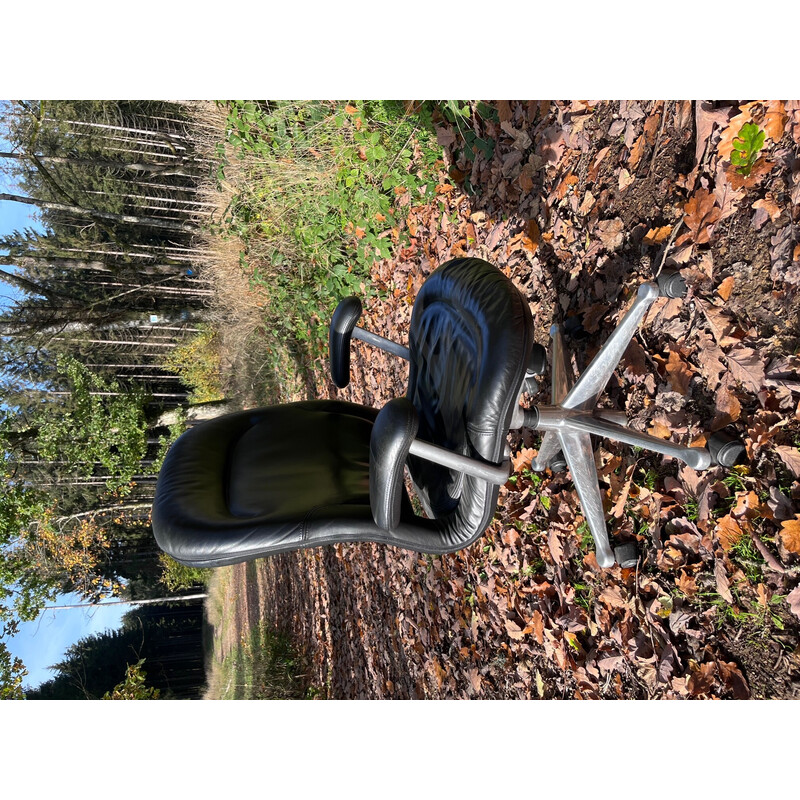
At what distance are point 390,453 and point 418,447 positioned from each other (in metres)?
0.08

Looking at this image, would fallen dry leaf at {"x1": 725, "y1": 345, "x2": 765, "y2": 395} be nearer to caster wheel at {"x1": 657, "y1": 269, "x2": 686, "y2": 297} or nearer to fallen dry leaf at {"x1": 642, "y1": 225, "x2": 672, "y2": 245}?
caster wheel at {"x1": 657, "y1": 269, "x2": 686, "y2": 297}

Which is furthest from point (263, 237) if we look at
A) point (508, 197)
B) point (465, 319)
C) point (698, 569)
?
point (698, 569)

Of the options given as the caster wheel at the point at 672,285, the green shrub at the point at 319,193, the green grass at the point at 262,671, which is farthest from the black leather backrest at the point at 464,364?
the green grass at the point at 262,671

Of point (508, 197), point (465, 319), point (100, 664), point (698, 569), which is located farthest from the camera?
point (100, 664)

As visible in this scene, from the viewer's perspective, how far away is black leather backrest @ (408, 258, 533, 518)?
0.79 m

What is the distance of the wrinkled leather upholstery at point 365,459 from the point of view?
81 centimetres

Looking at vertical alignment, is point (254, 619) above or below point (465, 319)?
below

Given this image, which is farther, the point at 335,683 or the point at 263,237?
the point at 263,237

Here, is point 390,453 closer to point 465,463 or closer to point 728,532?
point 465,463

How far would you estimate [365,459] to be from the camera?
1.25 meters

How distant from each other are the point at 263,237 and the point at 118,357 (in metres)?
1.33
